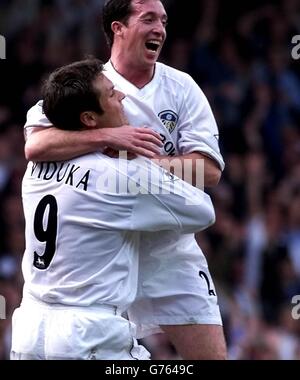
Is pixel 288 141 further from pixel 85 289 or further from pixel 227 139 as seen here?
pixel 85 289

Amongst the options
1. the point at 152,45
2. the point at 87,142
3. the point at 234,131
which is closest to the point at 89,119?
the point at 87,142

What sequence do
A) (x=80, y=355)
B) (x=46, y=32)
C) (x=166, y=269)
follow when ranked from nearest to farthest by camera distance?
1. (x=80, y=355)
2. (x=166, y=269)
3. (x=46, y=32)

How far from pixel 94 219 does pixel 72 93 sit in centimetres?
55

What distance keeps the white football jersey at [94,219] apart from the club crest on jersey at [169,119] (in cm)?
51

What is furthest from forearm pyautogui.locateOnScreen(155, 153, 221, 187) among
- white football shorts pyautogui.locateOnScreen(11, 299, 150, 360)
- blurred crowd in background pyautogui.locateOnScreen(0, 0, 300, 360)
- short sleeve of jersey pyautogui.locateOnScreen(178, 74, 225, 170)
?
blurred crowd in background pyautogui.locateOnScreen(0, 0, 300, 360)

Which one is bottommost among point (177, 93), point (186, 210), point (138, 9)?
point (186, 210)

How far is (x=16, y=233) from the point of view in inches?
392

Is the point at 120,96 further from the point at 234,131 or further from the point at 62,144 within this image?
the point at 234,131

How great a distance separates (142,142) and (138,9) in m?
0.84

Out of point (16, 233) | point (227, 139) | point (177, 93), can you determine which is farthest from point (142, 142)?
point (227, 139)

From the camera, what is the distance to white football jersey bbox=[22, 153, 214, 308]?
17.1ft

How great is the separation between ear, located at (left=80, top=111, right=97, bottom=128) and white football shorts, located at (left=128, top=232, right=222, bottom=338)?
0.68m

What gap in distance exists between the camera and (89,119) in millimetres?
5332

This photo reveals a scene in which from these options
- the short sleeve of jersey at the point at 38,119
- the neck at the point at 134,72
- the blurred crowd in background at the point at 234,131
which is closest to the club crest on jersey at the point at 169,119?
the neck at the point at 134,72
